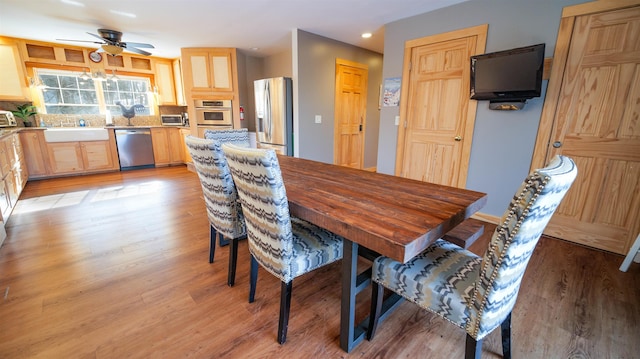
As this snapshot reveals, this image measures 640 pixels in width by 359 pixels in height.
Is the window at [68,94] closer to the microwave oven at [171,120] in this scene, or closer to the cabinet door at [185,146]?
the microwave oven at [171,120]

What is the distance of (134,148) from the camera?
208 inches

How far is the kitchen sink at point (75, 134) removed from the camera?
444cm

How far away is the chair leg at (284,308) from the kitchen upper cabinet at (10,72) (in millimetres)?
5929

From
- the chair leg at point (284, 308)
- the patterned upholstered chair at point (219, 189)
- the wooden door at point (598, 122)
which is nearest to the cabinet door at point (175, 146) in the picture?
the patterned upholstered chair at point (219, 189)

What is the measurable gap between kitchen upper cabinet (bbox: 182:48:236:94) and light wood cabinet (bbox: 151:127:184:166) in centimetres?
131

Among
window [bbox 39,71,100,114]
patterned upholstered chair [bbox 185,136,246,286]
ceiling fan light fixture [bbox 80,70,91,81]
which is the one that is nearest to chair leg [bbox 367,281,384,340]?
patterned upholstered chair [bbox 185,136,246,286]

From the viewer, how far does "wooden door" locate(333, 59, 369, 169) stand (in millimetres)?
4551

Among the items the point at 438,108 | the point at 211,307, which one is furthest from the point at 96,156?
the point at 438,108

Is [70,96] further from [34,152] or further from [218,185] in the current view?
[218,185]

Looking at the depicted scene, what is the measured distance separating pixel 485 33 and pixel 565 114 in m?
1.08

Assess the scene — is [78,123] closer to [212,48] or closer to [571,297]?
[212,48]

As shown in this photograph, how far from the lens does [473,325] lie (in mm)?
975

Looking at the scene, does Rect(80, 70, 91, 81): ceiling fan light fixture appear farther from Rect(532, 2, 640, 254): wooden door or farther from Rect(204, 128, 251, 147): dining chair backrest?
Rect(532, 2, 640, 254): wooden door

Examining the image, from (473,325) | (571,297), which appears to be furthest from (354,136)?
(473,325)
